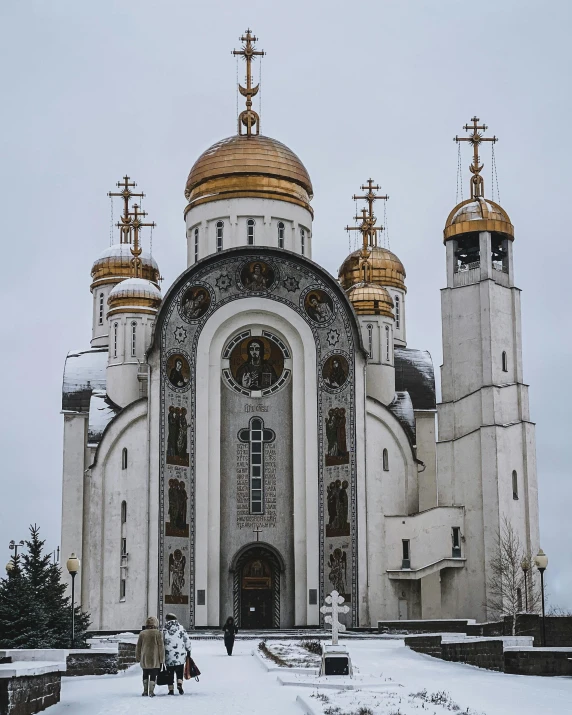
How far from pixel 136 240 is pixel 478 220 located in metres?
15.7

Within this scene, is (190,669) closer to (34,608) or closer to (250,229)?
(34,608)

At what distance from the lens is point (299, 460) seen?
39.7 metres

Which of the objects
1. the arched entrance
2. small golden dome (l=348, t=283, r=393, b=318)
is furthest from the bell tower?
the arched entrance

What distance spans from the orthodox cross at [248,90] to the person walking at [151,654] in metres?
29.8

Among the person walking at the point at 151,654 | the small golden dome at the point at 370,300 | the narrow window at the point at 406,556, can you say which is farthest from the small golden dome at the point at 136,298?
the person walking at the point at 151,654

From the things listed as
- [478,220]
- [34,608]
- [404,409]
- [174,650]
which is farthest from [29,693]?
[404,409]

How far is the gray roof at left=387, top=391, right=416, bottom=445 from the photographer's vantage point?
43.8 metres

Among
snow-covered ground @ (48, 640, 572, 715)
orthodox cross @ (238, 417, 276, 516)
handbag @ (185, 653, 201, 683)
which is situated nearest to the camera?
snow-covered ground @ (48, 640, 572, 715)

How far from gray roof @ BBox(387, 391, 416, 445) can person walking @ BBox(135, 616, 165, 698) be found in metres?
26.0

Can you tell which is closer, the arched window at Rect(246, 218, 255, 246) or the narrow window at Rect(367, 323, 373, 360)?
the arched window at Rect(246, 218, 255, 246)

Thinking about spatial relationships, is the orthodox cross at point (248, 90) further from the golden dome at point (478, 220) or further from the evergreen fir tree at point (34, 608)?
the evergreen fir tree at point (34, 608)

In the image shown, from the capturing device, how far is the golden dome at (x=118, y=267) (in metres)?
51.3

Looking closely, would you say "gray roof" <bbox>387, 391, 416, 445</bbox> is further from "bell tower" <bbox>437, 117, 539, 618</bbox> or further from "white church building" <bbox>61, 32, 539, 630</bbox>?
"bell tower" <bbox>437, 117, 539, 618</bbox>

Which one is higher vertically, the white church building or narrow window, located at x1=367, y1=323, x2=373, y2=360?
narrow window, located at x1=367, y1=323, x2=373, y2=360
